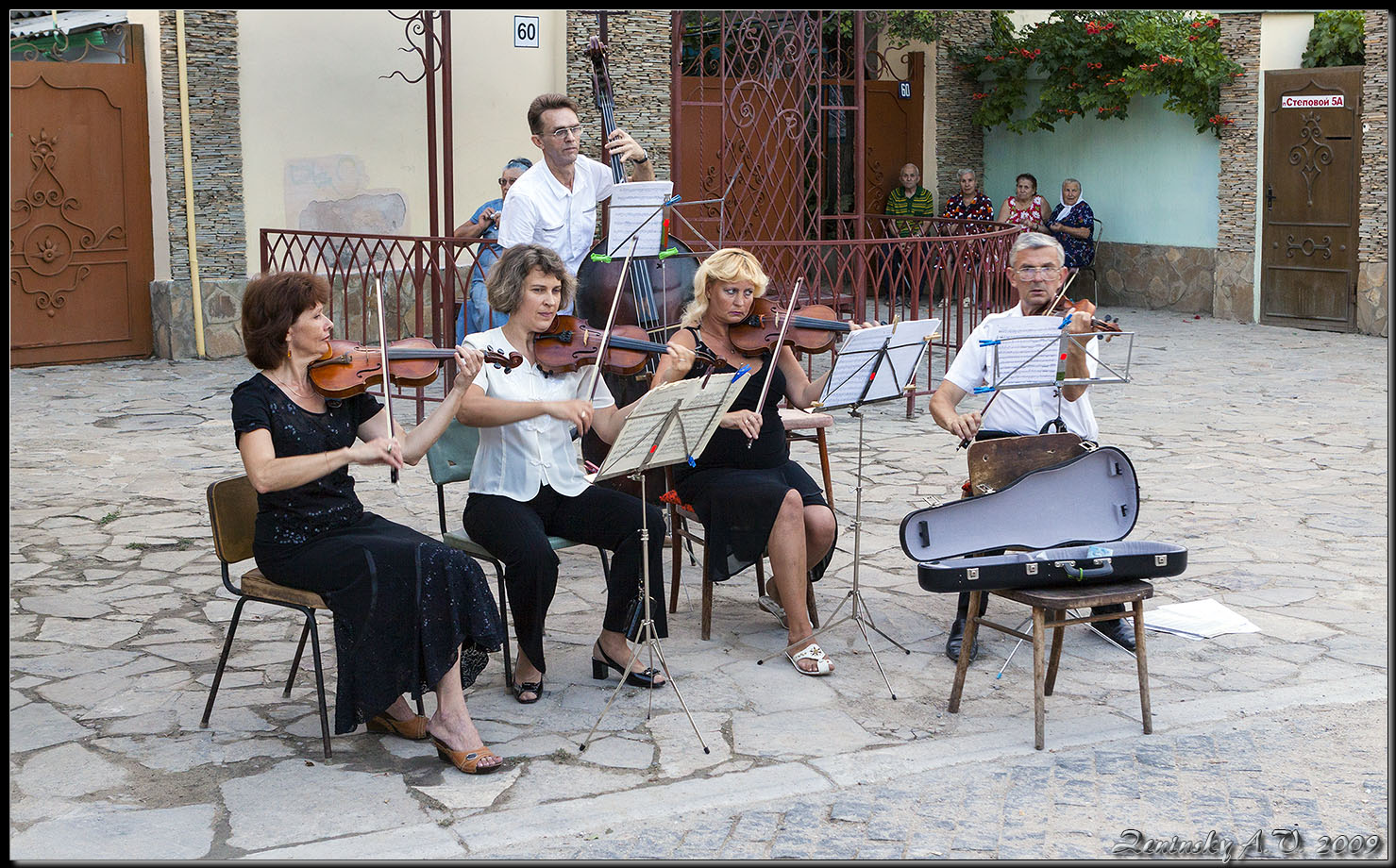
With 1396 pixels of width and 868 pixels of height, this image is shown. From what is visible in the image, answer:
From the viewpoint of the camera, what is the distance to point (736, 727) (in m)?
4.29

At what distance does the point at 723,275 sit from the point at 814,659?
134 centimetres

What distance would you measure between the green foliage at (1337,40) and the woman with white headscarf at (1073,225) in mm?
2401

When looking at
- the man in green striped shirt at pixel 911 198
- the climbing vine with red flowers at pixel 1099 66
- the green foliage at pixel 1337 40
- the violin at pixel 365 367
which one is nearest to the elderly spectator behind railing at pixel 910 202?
the man in green striped shirt at pixel 911 198

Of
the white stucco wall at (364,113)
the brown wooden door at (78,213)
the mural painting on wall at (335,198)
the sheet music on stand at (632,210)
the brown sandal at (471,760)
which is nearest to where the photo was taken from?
the brown sandal at (471,760)

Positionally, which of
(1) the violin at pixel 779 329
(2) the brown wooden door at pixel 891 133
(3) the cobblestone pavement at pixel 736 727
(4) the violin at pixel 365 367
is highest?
(2) the brown wooden door at pixel 891 133

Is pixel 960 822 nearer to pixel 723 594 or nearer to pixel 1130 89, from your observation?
pixel 723 594

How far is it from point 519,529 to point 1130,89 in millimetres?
11540

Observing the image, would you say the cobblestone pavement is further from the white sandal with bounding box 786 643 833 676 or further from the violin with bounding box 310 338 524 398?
the violin with bounding box 310 338 524 398

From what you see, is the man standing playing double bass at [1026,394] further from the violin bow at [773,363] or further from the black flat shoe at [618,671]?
the black flat shoe at [618,671]

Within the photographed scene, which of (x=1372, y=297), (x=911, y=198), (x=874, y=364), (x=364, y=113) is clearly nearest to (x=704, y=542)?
(x=874, y=364)

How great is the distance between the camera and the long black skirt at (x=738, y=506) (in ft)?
15.9

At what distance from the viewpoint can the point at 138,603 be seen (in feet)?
17.8

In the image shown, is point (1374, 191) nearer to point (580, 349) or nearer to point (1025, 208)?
point (1025, 208)

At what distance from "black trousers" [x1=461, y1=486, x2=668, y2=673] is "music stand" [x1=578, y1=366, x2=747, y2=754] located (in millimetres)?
48
